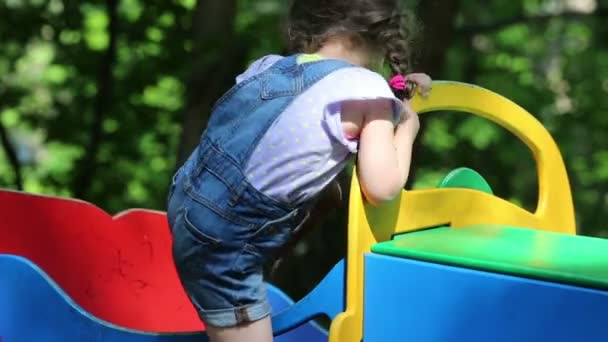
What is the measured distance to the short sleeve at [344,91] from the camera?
47.5 inches

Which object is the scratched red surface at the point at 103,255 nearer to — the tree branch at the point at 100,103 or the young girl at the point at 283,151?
the young girl at the point at 283,151

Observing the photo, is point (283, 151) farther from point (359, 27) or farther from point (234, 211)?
point (359, 27)

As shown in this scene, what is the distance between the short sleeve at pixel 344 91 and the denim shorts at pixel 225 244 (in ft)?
0.49

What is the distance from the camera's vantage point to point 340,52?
1.30m

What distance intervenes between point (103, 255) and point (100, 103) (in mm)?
1143

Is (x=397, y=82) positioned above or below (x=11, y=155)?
above

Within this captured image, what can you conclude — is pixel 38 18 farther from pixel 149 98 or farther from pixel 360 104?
pixel 360 104

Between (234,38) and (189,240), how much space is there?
152 cm

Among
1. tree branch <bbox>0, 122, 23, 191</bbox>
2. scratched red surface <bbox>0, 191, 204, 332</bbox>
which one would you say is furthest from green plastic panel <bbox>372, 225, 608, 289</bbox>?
tree branch <bbox>0, 122, 23, 191</bbox>

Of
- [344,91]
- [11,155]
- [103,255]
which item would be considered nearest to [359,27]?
[344,91]

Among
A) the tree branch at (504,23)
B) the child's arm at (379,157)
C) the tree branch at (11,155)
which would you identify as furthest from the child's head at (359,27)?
the tree branch at (504,23)

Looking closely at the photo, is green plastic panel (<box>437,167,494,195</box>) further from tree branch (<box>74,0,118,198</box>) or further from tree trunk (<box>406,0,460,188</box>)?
tree branch (<box>74,0,118,198</box>)

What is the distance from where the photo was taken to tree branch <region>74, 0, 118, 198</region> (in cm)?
287

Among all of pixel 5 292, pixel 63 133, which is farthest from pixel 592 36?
pixel 5 292
